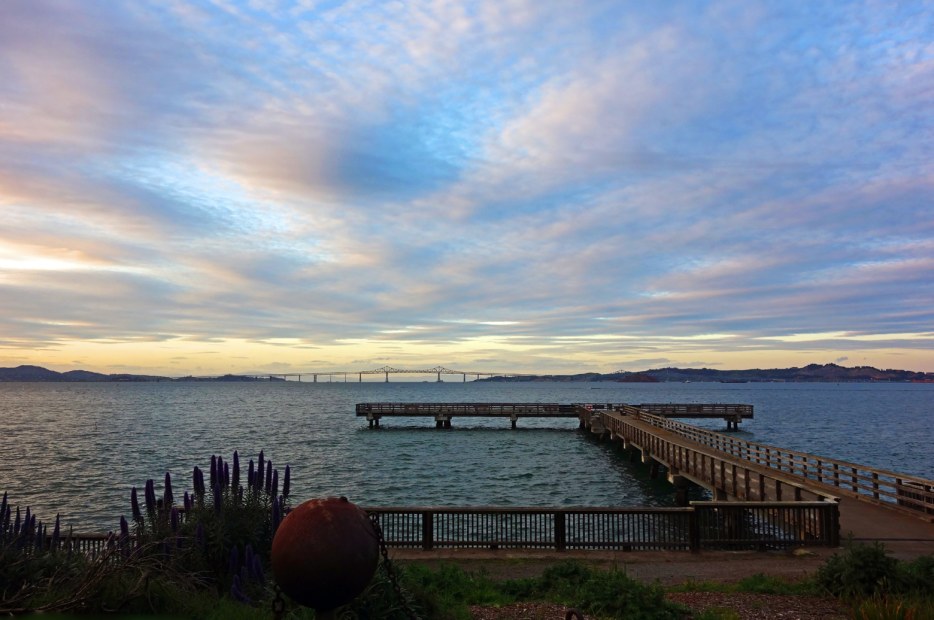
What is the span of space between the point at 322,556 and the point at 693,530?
12.2m

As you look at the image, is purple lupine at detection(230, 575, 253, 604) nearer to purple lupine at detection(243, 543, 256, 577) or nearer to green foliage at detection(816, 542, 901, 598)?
purple lupine at detection(243, 543, 256, 577)

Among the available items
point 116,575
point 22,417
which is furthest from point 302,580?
point 22,417

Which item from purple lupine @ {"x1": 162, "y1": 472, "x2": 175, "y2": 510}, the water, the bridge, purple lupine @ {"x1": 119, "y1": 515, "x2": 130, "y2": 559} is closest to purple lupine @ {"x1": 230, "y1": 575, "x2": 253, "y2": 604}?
purple lupine @ {"x1": 119, "y1": 515, "x2": 130, "y2": 559}

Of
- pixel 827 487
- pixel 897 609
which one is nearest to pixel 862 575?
pixel 897 609

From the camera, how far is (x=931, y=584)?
29.6 feet

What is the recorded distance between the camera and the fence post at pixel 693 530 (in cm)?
1424

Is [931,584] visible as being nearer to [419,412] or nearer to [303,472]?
[303,472]

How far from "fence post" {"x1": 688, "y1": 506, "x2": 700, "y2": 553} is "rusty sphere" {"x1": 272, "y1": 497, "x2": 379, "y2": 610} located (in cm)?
1162

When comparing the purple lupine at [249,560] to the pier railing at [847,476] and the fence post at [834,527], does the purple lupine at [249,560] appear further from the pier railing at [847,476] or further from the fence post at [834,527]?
the pier railing at [847,476]

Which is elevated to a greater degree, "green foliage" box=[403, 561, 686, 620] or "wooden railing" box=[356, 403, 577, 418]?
"green foliage" box=[403, 561, 686, 620]

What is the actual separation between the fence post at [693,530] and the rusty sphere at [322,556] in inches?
457

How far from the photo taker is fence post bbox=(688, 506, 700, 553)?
561 inches

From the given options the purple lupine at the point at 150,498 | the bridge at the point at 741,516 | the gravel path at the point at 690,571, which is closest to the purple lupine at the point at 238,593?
the purple lupine at the point at 150,498

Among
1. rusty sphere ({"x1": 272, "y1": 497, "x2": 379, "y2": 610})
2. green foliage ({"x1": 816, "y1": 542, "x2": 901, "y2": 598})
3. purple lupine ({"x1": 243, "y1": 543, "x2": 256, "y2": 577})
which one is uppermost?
rusty sphere ({"x1": 272, "y1": 497, "x2": 379, "y2": 610})
